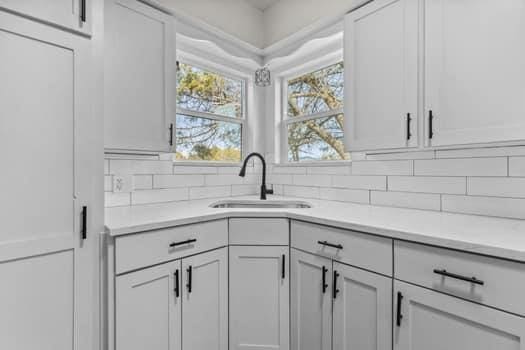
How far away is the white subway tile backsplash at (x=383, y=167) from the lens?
5.72 feet

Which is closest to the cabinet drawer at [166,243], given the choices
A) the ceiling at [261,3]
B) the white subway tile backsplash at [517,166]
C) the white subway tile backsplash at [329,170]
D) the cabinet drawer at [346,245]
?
the cabinet drawer at [346,245]

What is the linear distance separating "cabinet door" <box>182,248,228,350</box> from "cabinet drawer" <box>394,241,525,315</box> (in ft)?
2.99

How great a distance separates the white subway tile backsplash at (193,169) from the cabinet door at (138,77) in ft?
1.32

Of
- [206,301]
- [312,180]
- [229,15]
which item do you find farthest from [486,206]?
[229,15]

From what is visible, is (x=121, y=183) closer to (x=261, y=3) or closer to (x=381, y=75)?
(x=381, y=75)

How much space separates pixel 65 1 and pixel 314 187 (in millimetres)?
1856

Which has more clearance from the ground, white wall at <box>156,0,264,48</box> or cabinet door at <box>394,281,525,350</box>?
white wall at <box>156,0,264,48</box>

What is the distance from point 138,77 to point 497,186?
6.60 feet

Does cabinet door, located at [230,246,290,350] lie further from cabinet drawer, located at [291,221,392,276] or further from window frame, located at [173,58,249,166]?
window frame, located at [173,58,249,166]

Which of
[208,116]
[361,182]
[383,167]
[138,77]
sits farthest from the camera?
[208,116]

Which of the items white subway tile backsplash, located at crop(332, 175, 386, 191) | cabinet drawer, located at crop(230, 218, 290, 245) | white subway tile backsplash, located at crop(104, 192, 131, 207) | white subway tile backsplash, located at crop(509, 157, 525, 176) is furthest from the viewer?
white subway tile backsplash, located at crop(332, 175, 386, 191)

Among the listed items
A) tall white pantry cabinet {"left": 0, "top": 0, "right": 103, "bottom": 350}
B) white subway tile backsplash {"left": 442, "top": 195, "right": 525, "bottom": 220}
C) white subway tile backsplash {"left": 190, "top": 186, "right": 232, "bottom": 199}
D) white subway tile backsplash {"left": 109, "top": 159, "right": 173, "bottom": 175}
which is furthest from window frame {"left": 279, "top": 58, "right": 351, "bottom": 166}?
tall white pantry cabinet {"left": 0, "top": 0, "right": 103, "bottom": 350}

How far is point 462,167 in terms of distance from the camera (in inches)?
59.6

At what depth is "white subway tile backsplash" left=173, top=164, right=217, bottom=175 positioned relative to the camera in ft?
6.89
